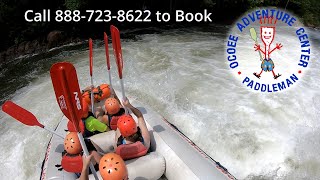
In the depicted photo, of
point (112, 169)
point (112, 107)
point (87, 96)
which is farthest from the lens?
point (87, 96)

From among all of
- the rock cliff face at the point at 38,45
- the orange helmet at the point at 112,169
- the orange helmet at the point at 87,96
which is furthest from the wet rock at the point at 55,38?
the orange helmet at the point at 112,169

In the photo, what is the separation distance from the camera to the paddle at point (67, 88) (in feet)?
7.79

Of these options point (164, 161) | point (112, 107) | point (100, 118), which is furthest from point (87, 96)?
point (164, 161)

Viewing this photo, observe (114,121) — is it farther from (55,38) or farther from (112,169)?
(55,38)

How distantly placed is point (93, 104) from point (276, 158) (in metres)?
2.67

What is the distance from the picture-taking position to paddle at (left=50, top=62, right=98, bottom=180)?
7.79 feet

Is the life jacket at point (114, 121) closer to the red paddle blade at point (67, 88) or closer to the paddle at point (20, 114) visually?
the paddle at point (20, 114)

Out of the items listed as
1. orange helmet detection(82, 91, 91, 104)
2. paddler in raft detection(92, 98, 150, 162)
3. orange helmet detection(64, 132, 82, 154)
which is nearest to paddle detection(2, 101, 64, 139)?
orange helmet detection(64, 132, 82, 154)

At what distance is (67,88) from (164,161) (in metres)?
1.50

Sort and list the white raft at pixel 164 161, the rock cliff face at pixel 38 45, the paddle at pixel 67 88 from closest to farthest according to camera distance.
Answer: the paddle at pixel 67 88 < the white raft at pixel 164 161 < the rock cliff face at pixel 38 45

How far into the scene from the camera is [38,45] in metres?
11.8

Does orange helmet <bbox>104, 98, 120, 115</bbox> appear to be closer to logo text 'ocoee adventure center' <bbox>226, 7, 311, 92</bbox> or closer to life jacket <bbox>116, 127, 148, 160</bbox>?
life jacket <bbox>116, 127, 148, 160</bbox>

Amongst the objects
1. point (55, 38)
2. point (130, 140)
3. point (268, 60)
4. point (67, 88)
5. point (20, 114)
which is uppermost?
point (67, 88)

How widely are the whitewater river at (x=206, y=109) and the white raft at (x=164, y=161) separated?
0.97 m
